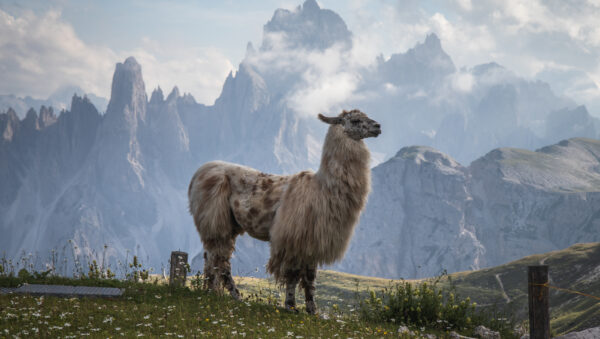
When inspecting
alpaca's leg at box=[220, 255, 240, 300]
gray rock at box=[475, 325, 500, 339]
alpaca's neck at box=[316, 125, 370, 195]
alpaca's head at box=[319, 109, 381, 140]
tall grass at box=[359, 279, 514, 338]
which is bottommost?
gray rock at box=[475, 325, 500, 339]

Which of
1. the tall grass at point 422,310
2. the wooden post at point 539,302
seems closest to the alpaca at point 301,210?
the tall grass at point 422,310

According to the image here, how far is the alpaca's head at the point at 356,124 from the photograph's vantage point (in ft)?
32.7

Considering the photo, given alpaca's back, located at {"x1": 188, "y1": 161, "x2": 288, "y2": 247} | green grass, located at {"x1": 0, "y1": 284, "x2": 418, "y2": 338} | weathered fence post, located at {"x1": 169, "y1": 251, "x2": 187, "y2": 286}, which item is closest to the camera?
Answer: green grass, located at {"x1": 0, "y1": 284, "x2": 418, "y2": 338}

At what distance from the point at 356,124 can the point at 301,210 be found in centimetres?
214

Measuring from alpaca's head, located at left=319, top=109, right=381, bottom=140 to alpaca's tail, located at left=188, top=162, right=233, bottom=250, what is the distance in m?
2.86

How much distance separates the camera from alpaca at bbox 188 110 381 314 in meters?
9.78

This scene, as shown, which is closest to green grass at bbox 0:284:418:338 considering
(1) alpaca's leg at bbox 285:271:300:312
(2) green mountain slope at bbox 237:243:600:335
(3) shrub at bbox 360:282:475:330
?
(1) alpaca's leg at bbox 285:271:300:312

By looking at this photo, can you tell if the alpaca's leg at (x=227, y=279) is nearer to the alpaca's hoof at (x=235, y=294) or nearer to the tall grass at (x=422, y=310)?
the alpaca's hoof at (x=235, y=294)

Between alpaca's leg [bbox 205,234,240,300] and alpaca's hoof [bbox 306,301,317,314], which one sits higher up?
alpaca's leg [bbox 205,234,240,300]

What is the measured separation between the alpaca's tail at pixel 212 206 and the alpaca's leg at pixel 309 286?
214cm

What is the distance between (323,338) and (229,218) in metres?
4.59

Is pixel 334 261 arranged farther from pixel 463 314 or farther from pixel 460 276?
pixel 460 276

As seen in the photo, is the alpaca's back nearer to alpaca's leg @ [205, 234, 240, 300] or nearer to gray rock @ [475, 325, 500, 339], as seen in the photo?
alpaca's leg @ [205, 234, 240, 300]

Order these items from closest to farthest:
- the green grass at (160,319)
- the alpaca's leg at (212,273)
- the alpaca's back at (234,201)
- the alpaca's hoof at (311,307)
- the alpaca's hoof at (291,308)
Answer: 1. the green grass at (160,319)
2. the alpaca's hoof at (291,308)
3. the alpaca's hoof at (311,307)
4. the alpaca's back at (234,201)
5. the alpaca's leg at (212,273)
